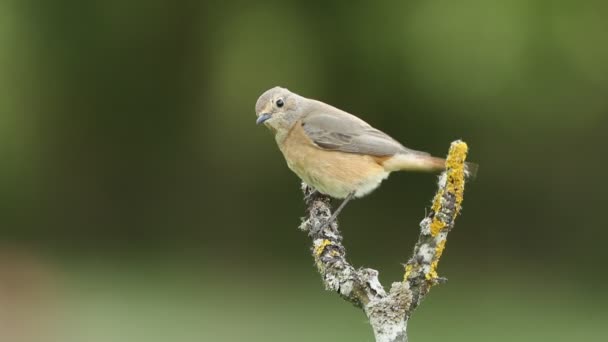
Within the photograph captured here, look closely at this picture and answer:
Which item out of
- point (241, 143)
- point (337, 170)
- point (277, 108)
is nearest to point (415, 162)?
point (337, 170)

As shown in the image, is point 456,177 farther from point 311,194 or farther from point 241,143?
point 241,143

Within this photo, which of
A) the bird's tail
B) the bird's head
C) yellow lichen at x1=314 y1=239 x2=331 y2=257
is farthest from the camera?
the bird's head

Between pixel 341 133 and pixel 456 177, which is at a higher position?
pixel 341 133

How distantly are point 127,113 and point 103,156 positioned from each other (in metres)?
0.59

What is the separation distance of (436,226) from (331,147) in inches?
85.5

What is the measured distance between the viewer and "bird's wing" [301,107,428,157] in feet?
15.2

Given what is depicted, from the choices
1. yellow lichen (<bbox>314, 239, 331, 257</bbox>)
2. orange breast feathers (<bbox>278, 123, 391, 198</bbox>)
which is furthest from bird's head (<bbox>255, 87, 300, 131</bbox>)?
yellow lichen (<bbox>314, 239, 331, 257</bbox>)

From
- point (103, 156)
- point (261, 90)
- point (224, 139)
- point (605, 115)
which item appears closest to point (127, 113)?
point (103, 156)

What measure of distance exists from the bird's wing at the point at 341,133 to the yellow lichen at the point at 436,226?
1960mm

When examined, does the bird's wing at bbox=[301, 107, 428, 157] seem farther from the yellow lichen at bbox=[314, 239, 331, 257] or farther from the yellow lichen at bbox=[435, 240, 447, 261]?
the yellow lichen at bbox=[435, 240, 447, 261]

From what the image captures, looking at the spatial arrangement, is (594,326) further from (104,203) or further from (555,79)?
(104,203)

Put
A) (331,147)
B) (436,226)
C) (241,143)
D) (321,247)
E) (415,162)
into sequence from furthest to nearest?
1. (241,143)
2. (331,147)
3. (415,162)
4. (321,247)
5. (436,226)

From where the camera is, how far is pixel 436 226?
8.55ft

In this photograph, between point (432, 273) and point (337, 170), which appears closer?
point (432, 273)
